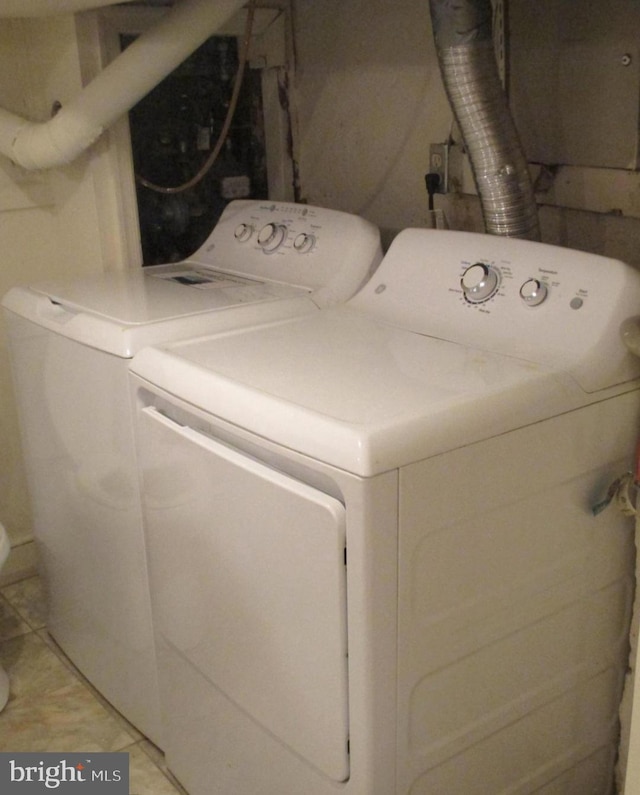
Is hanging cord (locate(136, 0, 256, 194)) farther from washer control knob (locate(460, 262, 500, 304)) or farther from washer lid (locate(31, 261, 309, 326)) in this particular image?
washer control knob (locate(460, 262, 500, 304))

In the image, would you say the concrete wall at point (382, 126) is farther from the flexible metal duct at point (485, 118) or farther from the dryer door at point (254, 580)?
the dryer door at point (254, 580)

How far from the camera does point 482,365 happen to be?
3.80 feet

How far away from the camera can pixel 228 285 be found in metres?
1.64

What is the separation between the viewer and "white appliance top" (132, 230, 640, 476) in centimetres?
100

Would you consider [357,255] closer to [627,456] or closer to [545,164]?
[545,164]

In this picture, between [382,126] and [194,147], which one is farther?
[194,147]

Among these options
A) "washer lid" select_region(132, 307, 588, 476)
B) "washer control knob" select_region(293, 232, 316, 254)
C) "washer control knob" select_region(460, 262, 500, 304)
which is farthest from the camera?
"washer control knob" select_region(293, 232, 316, 254)

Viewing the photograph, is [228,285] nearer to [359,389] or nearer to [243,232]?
[243,232]

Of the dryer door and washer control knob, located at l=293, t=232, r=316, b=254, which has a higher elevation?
washer control knob, located at l=293, t=232, r=316, b=254

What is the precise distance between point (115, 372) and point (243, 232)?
0.57 m

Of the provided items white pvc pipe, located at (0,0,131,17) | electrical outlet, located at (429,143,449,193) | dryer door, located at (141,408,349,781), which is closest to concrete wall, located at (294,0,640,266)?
electrical outlet, located at (429,143,449,193)

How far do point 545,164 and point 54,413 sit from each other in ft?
3.26

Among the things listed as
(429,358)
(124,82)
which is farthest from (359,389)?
(124,82)

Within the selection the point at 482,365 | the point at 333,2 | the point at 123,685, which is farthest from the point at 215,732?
the point at 333,2
